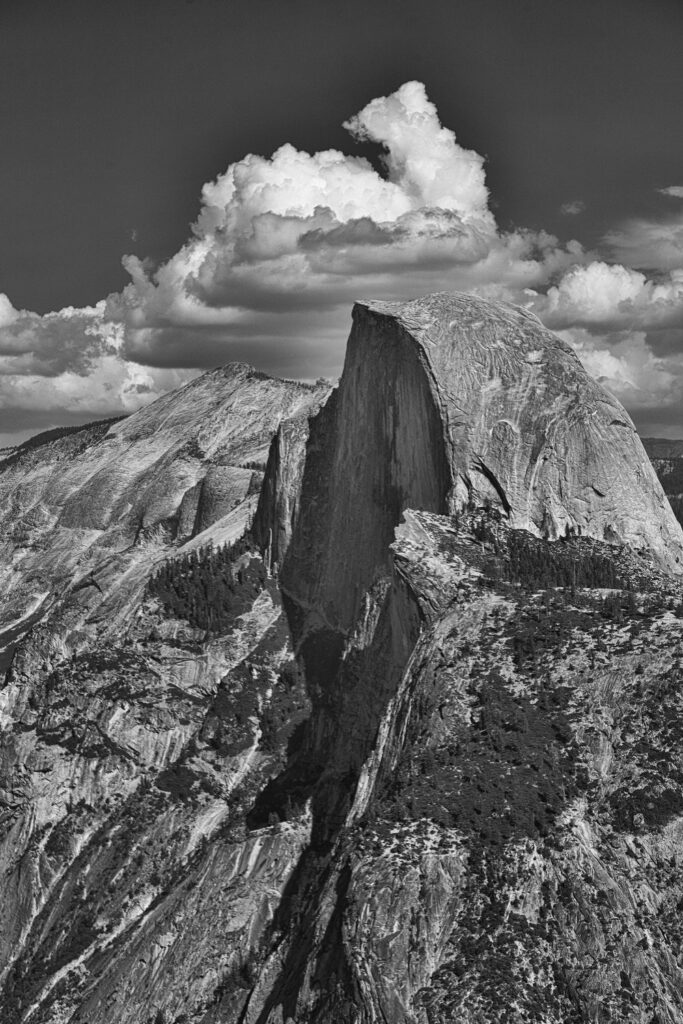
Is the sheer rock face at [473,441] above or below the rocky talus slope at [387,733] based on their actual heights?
above

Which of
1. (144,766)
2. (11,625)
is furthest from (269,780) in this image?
(11,625)

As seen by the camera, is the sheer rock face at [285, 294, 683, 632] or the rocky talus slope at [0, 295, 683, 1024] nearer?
the rocky talus slope at [0, 295, 683, 1024]

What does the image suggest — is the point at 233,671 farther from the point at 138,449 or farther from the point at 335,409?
the point at 138,449

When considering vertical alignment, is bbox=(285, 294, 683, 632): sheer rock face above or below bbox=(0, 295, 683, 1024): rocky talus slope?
above

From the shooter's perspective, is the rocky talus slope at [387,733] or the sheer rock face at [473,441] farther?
the sheer rock face at [473,441]

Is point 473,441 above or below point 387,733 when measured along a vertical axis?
above
